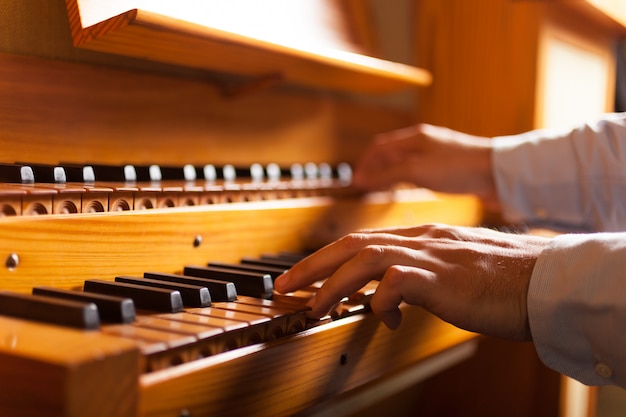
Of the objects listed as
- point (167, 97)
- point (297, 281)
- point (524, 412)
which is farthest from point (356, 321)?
point (524, 412)

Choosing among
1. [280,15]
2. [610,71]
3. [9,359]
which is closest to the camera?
[9,359]

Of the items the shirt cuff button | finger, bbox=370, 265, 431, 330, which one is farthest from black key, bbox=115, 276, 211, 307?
the shirt cuff button

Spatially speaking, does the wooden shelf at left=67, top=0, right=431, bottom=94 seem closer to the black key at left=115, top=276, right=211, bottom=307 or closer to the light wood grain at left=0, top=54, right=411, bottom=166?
the light wood grain at left=0, top=54, right=411, bottom=166

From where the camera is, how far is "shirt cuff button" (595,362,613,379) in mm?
835

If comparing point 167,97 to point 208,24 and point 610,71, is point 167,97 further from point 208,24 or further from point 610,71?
point 610,71

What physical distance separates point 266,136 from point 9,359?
1.04 m

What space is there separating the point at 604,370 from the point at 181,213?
1.98ft

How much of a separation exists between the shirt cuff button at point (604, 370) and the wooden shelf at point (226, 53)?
2.35 ft

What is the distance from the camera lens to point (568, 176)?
5.10 feet

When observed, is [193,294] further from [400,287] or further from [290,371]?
[400,287]

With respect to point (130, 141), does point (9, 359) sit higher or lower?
lower

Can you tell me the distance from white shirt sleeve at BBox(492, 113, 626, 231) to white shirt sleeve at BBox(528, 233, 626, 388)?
0.69 metres

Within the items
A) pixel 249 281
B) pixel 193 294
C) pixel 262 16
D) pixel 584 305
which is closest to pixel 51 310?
pixel 193 294

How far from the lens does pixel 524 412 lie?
6.41ft
